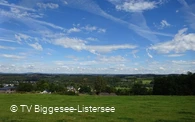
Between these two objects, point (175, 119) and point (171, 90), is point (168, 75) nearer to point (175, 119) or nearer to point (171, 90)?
point (171, 90)

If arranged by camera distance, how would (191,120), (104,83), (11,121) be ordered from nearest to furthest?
(11,121) → (191,120) → (104,83)

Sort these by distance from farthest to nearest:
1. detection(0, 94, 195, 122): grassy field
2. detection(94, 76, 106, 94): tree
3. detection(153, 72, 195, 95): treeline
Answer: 1. detection(94, 76, 106, 94): tree
2. detection(153, 72, 195, 95): treeline
3. detection(0, 94, 195, 122): grassy field

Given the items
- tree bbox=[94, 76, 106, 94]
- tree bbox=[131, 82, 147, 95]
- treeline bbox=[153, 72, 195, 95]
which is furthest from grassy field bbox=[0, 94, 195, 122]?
tree bbox=[131, 82, 147, 95]

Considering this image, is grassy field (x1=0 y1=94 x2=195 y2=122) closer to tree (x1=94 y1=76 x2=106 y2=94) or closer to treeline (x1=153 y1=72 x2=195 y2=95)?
treeline (x1=153 y1=72 x2=195 y2=95)

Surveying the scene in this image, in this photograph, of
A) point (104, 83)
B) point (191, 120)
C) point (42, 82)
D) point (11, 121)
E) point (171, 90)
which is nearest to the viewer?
point (11, 121)

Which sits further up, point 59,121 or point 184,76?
point 184,76

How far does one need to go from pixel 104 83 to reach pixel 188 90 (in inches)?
764

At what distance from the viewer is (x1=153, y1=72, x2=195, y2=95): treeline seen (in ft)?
177

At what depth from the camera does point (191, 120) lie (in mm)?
14953

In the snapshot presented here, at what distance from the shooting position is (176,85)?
5450cm

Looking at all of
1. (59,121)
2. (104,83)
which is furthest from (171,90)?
(59,121)

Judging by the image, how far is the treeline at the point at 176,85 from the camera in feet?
177

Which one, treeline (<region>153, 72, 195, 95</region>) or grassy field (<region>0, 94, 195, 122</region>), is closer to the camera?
grassy field (<region>0, 94, 195, 122</region>)

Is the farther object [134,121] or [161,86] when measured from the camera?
[161,86]
